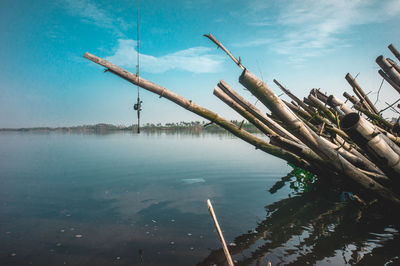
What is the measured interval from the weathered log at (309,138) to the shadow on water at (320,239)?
111cm

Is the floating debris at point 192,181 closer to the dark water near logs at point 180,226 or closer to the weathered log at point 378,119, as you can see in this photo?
the dark water near logs at point 180,226

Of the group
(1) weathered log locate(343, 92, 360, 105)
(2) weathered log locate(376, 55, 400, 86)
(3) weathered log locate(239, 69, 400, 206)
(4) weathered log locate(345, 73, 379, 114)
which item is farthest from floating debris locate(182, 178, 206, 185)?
(2) weathered log locate(376, 55, 400, 86)

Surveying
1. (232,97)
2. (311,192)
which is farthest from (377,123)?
(311,192)

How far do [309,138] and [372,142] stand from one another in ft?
2.24

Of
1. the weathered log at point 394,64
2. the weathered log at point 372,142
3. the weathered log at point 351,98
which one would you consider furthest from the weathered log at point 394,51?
the weathered log at point 372,142

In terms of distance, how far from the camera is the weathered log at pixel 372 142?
96.7 inches

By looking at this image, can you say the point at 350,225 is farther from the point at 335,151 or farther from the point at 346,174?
the point at 335,151

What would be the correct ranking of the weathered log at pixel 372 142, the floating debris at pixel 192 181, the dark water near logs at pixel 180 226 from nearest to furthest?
the weathered log at pixel 372 142 < the dark water near logs at pixel 180 226 < the floating debris at pixel 192 181

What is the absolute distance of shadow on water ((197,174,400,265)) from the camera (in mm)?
3850

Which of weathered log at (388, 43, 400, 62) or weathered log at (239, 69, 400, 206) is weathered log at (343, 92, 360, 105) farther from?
weathered log at (239, 69, 400, 206)

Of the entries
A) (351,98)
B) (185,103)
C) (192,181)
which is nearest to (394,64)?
(351,98)

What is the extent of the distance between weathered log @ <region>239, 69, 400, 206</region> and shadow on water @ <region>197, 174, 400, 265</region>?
1.11 m

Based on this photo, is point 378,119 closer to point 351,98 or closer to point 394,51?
point 351,98

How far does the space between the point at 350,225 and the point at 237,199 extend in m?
3.34
